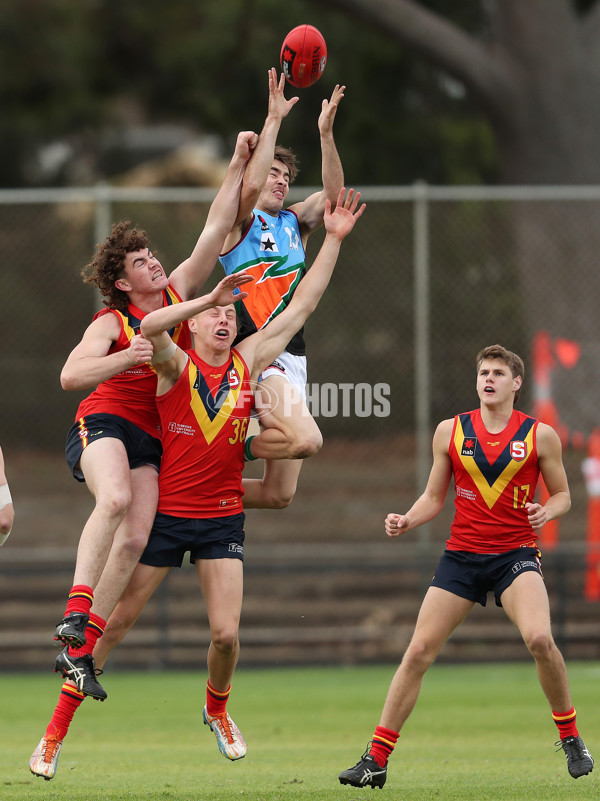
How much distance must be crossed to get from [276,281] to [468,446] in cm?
158

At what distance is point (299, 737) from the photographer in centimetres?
985

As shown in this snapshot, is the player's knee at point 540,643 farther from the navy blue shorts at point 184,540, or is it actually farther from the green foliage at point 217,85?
the green foliage at point 217,85

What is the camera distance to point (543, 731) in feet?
32.6

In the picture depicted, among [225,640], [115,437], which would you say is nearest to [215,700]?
[225,640]

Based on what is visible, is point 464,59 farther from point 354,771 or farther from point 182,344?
point 354,771

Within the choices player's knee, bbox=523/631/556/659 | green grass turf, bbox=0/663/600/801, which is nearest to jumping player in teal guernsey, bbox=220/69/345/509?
player's knee, bbox=523/631/556/659

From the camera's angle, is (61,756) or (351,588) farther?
(351,588)

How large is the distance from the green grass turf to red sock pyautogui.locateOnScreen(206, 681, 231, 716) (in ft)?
1.28

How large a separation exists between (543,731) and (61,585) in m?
5.28

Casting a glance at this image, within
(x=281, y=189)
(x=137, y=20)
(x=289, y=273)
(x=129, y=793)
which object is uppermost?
(x=137, y=20)

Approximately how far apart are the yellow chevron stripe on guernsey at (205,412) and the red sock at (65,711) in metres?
1.53

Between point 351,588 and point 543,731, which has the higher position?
point 351,588

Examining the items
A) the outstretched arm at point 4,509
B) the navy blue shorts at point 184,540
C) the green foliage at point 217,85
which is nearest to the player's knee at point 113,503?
the navy blue shorts at point 184,540

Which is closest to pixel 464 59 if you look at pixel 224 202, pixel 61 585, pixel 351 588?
pixel 351 588
